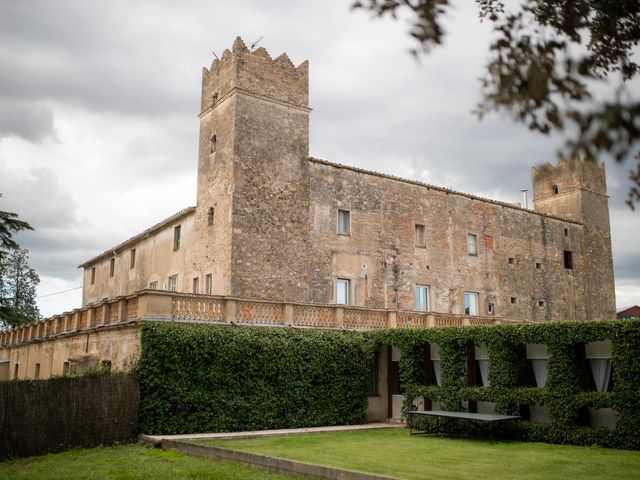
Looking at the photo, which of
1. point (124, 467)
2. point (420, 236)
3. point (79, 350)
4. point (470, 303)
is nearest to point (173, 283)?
point (79, 350)

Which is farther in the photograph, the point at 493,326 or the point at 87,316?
the point at 87,316

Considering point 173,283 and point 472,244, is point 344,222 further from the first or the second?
point 173,283

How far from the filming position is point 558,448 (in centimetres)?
1691

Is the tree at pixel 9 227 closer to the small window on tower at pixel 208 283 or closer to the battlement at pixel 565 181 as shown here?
the small window on tower at pixel 208 283

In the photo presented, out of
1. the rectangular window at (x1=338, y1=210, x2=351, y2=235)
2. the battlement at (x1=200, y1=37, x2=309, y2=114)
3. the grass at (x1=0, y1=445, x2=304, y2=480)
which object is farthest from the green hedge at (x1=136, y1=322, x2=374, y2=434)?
the battlement at (x1=200, y1=37, x2=309, y2=114)

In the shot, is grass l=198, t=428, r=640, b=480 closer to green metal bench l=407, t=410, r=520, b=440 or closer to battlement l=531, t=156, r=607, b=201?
green metal bench l=407, t=410, r=520, b=440

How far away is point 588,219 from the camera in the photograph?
128 ft

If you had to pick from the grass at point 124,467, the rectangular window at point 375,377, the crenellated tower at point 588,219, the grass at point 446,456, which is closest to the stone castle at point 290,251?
the rectangular window at point 375,377

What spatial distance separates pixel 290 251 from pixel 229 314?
5567 mm

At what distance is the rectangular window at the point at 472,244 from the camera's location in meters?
32.6

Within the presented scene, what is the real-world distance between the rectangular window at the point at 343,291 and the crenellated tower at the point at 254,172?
2.13 meters

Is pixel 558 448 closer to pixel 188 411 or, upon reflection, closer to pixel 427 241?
pixel 188 411

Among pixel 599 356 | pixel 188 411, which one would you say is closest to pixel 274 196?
pixel 188 411

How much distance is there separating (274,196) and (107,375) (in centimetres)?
1043
